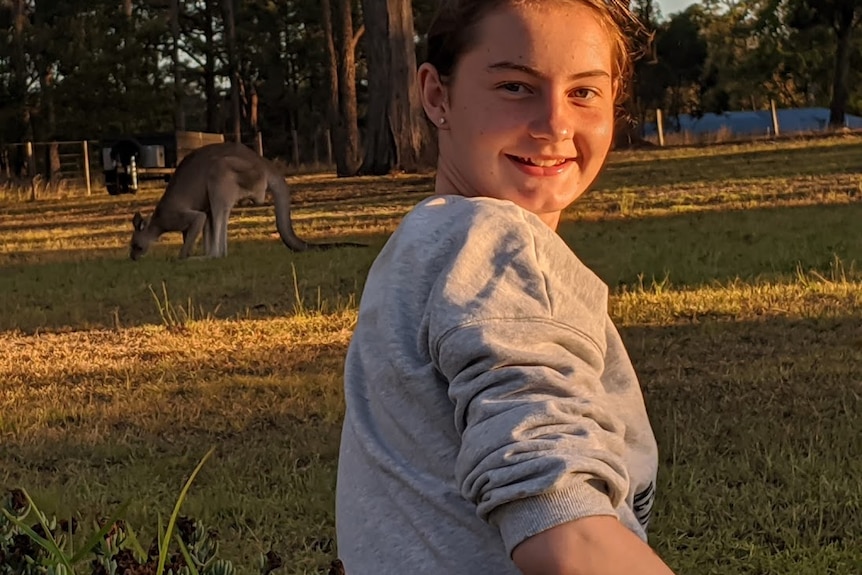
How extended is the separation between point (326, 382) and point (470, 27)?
3.01 meters

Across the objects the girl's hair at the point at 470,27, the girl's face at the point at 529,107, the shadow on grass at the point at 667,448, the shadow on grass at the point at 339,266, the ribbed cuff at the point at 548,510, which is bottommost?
the shadow on grass at the point at 667,448

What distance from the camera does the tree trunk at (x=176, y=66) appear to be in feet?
95.8

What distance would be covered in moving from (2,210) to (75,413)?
1287 centimetres

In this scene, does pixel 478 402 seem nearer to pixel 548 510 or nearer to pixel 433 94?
pixel 548 510

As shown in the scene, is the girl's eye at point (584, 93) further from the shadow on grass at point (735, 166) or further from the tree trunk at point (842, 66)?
the tree trunk at point (842, 66)

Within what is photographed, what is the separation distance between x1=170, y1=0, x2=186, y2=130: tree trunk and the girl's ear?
28648 millimetres

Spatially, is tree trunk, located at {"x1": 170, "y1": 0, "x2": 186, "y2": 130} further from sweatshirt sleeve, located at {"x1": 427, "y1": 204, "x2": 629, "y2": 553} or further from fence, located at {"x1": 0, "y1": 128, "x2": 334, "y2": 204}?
sweatshirt sleeve, located at {"x1": 427, "y1": 204, "x2": 629, "y2": 553}

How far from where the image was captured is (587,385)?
3.02 feet

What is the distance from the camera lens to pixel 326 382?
4.02m

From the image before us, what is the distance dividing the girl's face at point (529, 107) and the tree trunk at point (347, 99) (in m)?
17.8

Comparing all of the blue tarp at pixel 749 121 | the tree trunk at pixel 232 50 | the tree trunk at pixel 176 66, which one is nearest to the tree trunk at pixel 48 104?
the tree trunk at pixel 176 66

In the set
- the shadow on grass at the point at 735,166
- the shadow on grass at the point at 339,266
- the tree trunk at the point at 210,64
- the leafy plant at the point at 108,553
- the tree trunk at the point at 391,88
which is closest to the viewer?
the leafy plant at the point at 108,553

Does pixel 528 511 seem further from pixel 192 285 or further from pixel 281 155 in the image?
pixel 281 155

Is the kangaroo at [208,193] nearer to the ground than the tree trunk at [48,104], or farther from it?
nearer to the ground
